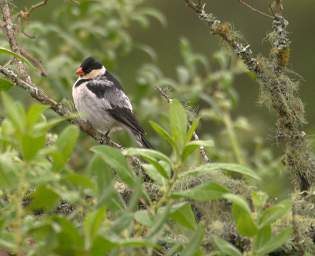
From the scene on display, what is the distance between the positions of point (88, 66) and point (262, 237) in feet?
13.9

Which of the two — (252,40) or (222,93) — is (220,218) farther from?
(252,40)

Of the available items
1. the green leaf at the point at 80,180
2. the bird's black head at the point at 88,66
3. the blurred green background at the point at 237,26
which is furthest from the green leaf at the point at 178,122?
the blurred green background at the point at 237,26

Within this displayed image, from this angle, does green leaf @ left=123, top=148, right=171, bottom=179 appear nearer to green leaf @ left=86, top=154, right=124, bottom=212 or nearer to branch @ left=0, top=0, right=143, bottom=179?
green leaf @ left=86, top=154, right=124, bottom=212

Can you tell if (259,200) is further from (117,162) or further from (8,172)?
(8,172)

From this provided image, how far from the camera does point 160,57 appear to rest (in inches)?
381

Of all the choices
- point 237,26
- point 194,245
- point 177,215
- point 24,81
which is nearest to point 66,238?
point 194,245

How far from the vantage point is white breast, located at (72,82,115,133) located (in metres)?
5.82

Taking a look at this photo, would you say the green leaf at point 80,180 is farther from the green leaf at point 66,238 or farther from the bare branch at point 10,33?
the bare branch at point 10,33

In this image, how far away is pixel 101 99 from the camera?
237 inches

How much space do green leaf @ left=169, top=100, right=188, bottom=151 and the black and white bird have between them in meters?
3.72

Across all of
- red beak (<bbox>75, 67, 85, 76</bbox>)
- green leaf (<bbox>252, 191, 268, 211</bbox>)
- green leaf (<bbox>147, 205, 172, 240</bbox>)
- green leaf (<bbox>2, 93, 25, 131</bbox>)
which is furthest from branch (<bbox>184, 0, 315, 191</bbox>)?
red beak (<bbox>75, 67, 85, 76</bbox>)

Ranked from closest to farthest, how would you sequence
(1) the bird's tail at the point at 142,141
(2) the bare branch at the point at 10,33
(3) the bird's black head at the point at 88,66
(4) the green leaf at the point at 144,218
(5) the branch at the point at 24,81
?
1. (4) the green leaf at the point at 144,218
2. (5) the branch at the point at 24,81
3. (2) the bare branch at the point at 10,33
4. (1) the bird's tail at the point at 142,141
5. (3) the bird's black head at the point at 88,66

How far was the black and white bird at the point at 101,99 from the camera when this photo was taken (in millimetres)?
5781

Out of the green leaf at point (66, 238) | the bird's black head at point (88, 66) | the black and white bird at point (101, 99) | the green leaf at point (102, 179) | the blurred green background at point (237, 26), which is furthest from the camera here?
the blurred green background at point (237, 26)
